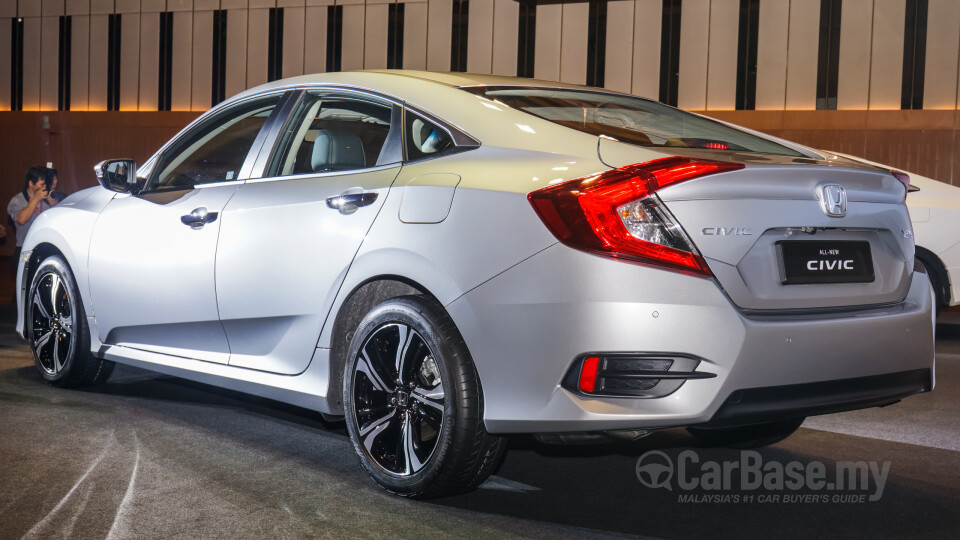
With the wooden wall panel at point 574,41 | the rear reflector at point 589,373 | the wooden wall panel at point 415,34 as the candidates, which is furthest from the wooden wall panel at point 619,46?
the rear reflector at point 589,373

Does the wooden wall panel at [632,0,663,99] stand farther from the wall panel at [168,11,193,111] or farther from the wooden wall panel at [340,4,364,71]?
the wall panel at [168,11,193,111]

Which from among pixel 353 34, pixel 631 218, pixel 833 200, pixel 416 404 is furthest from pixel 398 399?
pixel 353 34

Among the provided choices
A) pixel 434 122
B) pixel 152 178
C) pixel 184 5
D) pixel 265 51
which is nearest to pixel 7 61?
pixel 184 5

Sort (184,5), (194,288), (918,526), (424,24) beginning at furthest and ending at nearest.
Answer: (184,5) → (424,24) → (194,288) → (918,526)

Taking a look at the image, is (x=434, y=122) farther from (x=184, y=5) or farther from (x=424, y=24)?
(x=184, y=5)

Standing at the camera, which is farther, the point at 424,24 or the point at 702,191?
the point at 424,24

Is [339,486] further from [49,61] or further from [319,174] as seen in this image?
[49,61]

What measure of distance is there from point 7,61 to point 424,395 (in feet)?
101

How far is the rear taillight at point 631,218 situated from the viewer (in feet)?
11.0

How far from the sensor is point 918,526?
3734 mm

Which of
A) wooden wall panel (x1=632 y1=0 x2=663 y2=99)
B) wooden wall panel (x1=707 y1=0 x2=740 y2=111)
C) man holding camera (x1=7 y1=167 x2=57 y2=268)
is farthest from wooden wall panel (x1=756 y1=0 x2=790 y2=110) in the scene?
man holding camera (x1=7 y1=167 x2=57 y2=268)

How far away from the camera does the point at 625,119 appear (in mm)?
4293

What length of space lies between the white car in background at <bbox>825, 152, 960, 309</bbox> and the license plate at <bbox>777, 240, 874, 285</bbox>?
18.8 ft

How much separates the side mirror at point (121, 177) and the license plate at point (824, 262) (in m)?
3.44
